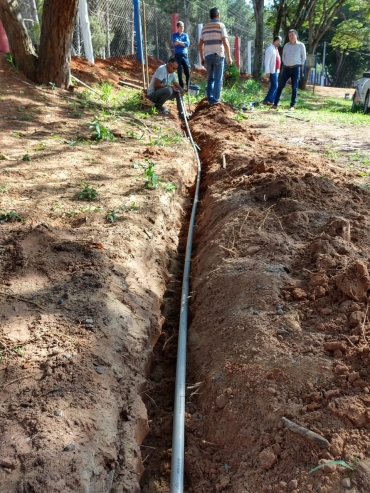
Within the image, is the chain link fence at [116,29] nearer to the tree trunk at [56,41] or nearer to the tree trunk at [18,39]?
the tree trunk at [18,39]

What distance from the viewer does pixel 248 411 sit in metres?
2.18

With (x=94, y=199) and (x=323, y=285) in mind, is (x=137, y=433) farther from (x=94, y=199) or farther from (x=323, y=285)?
(x=94, y=199)

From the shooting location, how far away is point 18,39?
6758mm

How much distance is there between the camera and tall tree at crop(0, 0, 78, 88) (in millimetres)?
6391

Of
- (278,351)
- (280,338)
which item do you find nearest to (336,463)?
(278,351)

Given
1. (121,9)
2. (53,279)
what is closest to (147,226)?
(53,279)

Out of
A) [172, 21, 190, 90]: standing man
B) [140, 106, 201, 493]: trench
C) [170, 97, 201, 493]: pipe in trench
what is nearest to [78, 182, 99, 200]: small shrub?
[140, 106, 201, 493]: trench

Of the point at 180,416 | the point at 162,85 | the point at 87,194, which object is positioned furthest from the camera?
the point at 162,85

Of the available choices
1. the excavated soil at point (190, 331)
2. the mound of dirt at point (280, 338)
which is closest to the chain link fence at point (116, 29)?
the excavated soil at point (190, 331)

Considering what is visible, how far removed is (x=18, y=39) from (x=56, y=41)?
68 centimetres

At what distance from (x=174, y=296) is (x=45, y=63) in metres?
5.38

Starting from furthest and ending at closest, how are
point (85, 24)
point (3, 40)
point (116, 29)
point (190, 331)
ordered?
point (116, 29) → point (85, 24) → point (3, 40) → point (190, 331)

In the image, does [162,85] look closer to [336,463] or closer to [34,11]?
[34,11]

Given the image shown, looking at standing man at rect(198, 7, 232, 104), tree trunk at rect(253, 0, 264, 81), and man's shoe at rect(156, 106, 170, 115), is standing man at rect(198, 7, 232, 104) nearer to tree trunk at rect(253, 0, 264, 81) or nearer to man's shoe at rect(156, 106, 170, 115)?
man's shoe at rect(156, 106, 170, 115)
